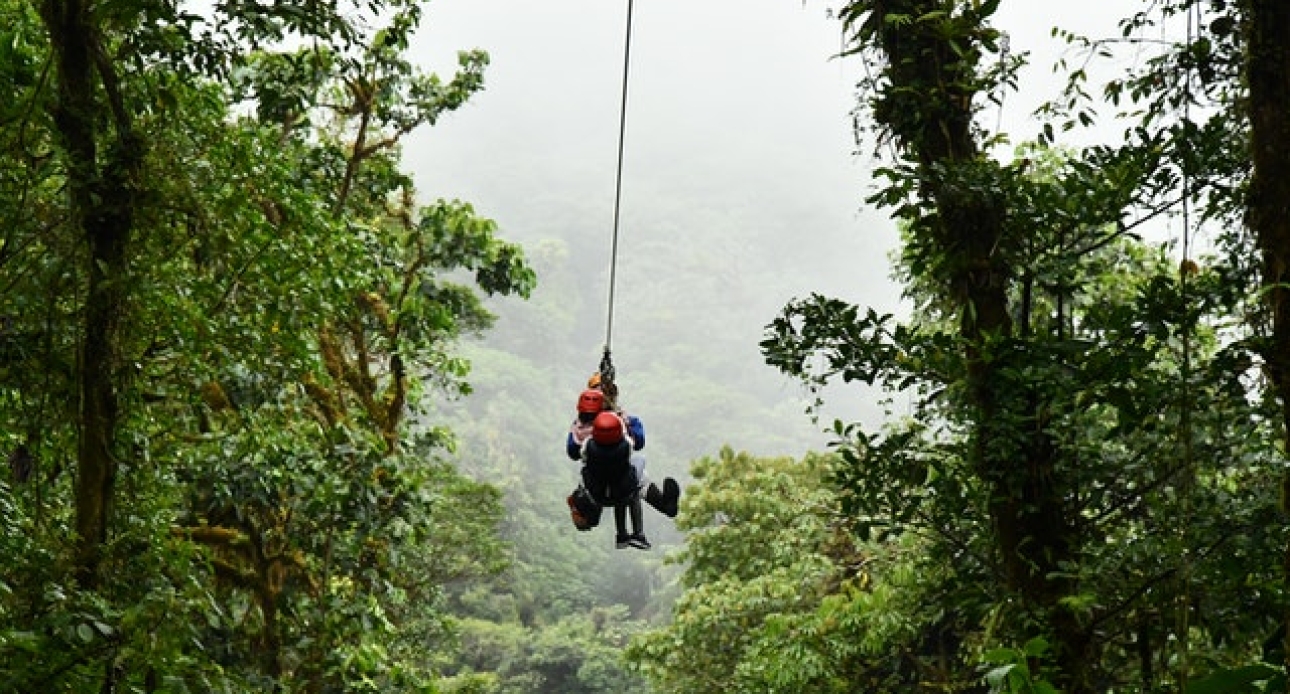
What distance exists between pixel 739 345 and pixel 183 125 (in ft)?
223

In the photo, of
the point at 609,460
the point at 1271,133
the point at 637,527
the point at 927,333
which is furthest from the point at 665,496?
the point at 1271,133

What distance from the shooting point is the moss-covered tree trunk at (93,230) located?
2529 mm

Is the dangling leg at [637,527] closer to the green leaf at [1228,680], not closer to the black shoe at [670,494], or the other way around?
the black shoe at [670,494]

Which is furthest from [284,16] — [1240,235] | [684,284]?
[684,284]

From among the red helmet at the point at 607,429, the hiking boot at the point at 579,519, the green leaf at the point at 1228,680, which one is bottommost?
the green leaf at the point at 1228,680

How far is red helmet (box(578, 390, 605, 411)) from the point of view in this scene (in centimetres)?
517

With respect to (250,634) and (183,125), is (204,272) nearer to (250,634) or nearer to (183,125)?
(183,125)

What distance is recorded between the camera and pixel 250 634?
5086 millimetres

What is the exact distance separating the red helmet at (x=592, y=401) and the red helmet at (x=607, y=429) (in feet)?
0.62

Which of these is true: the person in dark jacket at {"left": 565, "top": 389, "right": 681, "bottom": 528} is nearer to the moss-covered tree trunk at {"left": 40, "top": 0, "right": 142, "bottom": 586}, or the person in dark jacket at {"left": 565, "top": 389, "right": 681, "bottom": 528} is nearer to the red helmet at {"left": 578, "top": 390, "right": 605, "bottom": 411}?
the red helmet at {"left": 578, "top": 390, "right": 605, "bottom": 411}

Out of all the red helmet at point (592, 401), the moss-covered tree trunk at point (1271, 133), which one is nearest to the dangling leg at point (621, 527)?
the red helmet at point (592, 401)

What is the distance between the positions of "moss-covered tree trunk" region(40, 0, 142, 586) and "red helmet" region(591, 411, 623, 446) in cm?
248

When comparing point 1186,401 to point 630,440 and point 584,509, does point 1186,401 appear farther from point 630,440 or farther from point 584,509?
point 584,509

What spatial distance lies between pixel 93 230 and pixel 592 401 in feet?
9.24
